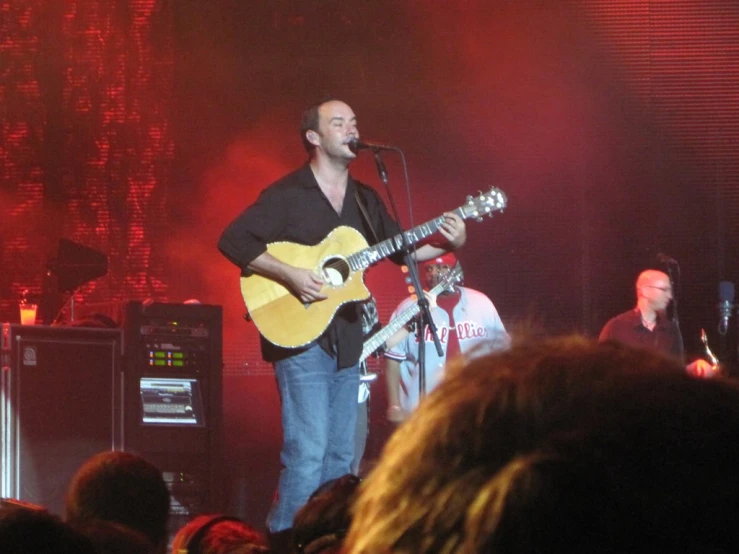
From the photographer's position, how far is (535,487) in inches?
20.4

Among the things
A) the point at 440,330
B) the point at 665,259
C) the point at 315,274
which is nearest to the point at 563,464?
the point at 315,274

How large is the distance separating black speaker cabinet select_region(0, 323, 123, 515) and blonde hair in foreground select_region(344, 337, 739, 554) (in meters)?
5.03

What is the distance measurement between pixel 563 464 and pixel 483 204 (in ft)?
15.1

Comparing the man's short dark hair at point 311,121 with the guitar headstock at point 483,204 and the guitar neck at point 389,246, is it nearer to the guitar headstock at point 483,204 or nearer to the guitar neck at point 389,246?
the guitar neck at point 389,246

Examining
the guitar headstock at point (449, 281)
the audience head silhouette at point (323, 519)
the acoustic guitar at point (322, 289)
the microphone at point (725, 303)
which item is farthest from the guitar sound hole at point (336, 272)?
the microphone at point (725, 303)

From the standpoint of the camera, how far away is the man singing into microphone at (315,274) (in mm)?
4348

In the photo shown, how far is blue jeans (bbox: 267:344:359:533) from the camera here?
4328mm

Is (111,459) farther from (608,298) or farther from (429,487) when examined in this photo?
(608,298)

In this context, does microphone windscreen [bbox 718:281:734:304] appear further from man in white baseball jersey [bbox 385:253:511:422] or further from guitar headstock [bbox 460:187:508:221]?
guitar headstock [bbox 460:187:508:221]

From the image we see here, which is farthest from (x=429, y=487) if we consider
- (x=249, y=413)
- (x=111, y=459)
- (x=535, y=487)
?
(x=249, y=413)

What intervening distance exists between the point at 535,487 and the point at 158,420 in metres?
5.23

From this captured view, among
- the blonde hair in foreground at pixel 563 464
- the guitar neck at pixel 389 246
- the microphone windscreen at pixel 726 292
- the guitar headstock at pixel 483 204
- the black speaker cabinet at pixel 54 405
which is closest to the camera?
the blonde hair in foreground at pixel 563 464

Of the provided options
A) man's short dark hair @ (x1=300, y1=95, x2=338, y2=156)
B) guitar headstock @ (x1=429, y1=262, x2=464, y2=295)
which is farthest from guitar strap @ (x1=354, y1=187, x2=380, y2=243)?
guitar headstock @ (x1=429, y1=262, x2=464, y2=295)

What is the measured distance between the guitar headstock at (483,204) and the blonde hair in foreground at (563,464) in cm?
446
